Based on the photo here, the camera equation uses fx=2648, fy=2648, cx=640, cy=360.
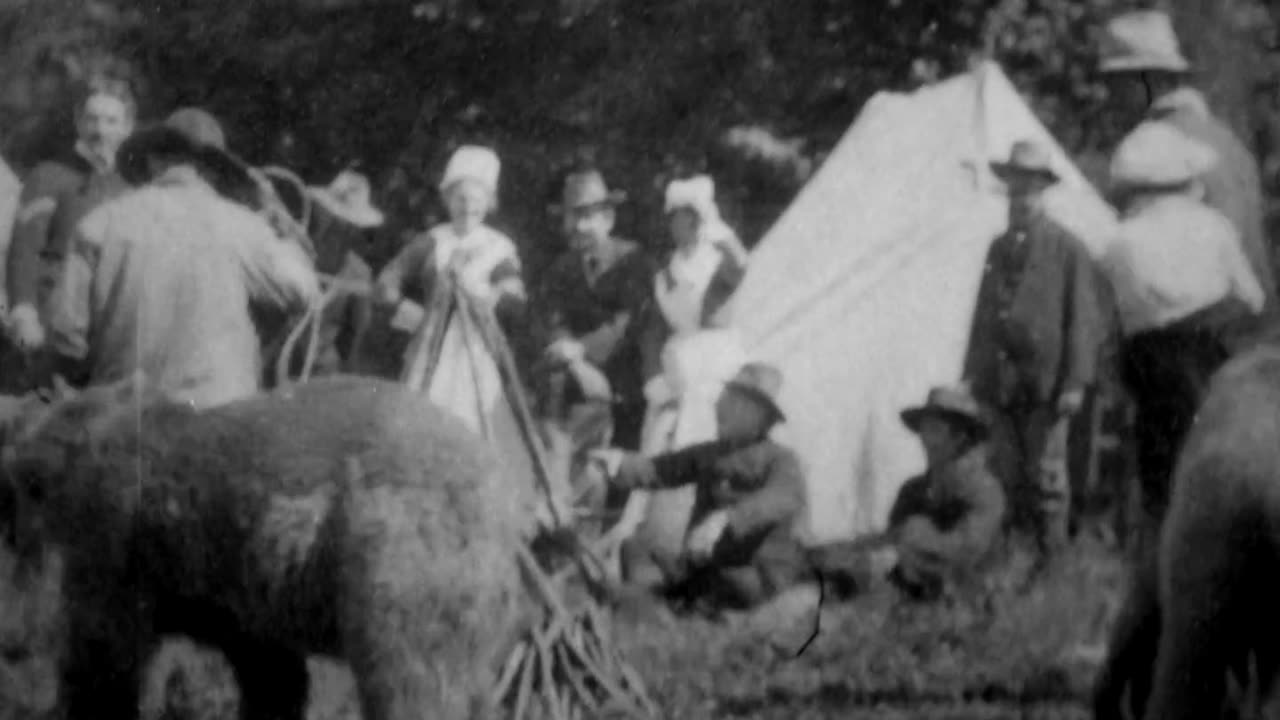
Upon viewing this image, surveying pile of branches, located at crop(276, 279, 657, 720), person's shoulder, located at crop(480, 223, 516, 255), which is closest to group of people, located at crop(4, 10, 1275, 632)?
person's shoulder, located at crop(480, 223, 516, 255)

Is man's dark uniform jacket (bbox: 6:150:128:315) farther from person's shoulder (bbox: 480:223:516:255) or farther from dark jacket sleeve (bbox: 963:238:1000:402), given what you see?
dark jacket sleeve (bbox: 963:238:1000:402)

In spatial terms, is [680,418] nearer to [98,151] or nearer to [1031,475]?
[1031,475]

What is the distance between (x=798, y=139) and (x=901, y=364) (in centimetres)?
48

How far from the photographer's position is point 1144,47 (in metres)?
4.87

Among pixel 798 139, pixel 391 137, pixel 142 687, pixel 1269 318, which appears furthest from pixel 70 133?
pixel 1269 318

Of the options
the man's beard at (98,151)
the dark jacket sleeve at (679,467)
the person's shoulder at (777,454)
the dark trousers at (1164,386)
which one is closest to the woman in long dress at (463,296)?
the dark jacket sleeve at (679,467)

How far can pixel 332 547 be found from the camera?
4848mm

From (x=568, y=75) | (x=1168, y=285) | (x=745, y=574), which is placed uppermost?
(x=568, y=75)

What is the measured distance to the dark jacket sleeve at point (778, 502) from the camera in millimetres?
5004

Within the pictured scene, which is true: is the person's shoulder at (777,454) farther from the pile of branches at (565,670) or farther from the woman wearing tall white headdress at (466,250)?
the woman wearing tall white headdress at (466,250)

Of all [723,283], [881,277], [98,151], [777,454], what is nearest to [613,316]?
[723,283]

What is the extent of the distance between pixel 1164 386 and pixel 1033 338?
28cm

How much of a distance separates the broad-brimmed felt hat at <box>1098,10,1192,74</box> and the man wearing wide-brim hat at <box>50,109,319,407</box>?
1.64 meters

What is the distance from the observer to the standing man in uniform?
18.2 feet
